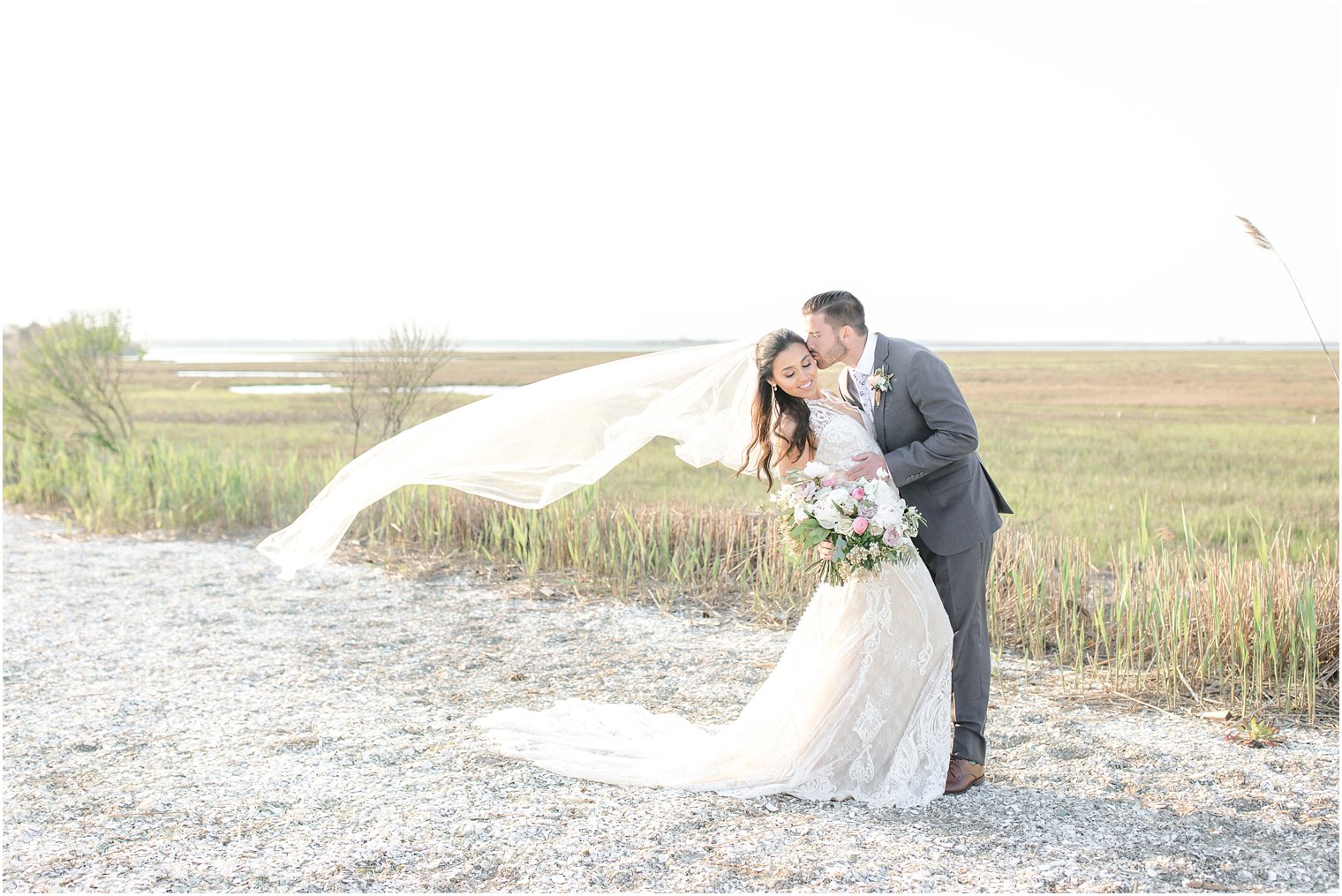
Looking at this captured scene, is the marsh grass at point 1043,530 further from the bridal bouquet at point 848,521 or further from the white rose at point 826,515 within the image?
the white rose at point 826,515

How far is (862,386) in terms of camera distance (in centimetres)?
469

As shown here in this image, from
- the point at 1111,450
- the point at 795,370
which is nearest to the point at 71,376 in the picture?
the point at 795,370

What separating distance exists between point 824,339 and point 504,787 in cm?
234

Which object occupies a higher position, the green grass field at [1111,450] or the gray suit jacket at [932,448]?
the gray suit jacket at [932,448]

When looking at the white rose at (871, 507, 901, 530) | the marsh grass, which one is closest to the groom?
the white rose at (871, 507, 901, 530)

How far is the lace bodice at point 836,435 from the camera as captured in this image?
4.57 metres

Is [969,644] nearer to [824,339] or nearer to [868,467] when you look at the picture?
[868,467]

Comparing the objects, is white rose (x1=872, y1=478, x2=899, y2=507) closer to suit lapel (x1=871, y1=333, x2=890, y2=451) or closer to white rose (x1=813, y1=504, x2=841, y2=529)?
white rose (x1=813, y1=504, x2=841, y2=529)

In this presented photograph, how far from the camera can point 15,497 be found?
1395cm

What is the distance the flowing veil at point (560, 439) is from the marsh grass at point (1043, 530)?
8.98 feet

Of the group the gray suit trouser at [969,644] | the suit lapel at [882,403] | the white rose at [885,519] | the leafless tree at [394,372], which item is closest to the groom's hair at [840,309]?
the suit lapel at [882,403]

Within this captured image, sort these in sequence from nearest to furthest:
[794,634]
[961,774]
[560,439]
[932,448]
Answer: [932,448] < [961,774] < [794,634] < [560,439]

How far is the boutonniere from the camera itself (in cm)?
454

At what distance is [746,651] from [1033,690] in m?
1.79
